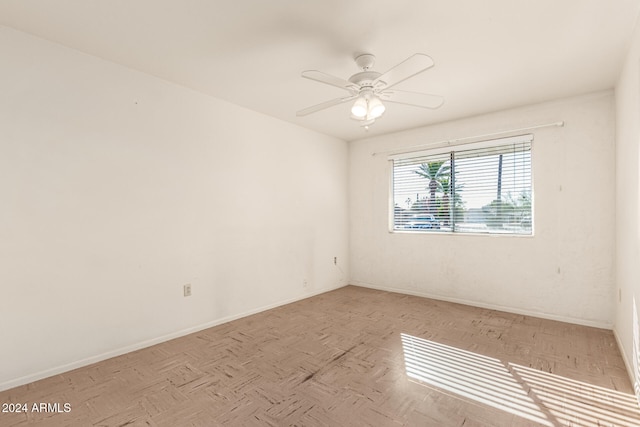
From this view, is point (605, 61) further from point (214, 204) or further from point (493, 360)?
point (214, 204)

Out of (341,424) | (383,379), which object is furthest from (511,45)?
(341,424)

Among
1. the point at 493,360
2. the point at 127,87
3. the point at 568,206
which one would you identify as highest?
the point at 127,87

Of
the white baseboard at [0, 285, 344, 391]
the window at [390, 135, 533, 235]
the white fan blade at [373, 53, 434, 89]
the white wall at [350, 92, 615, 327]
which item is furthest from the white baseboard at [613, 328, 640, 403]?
the white baseboard at [0, 285, 344, 391]

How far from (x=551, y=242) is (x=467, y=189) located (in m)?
1.14

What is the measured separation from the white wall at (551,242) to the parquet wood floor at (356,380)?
1.27ft

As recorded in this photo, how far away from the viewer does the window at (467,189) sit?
3854mm

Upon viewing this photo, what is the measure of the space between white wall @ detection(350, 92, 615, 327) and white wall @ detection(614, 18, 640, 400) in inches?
8.3

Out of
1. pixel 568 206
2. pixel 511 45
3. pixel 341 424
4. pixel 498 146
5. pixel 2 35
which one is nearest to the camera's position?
pixel 341 424

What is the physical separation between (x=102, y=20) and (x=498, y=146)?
4220mm

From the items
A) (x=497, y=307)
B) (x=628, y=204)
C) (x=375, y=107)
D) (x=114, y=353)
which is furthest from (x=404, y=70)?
(x=114, y=353)

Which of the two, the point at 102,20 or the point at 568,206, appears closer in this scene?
the point at 102,20

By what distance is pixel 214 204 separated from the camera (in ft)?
11.5

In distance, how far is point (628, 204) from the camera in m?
2.52

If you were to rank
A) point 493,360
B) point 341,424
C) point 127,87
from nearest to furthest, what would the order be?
point 341,424 → point 493,360 → point 127,87
